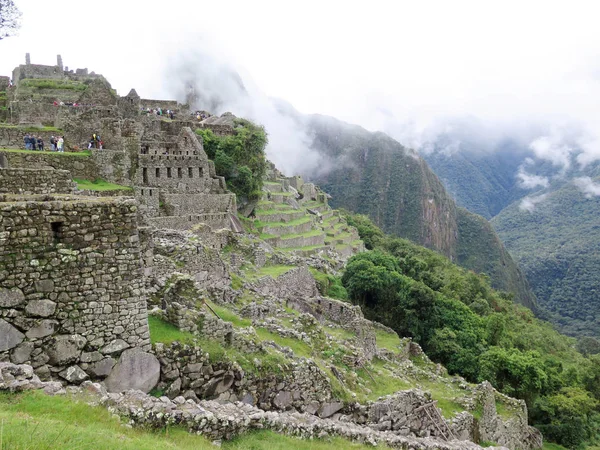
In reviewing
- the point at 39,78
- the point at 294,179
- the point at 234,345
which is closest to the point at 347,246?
the point at 294,179

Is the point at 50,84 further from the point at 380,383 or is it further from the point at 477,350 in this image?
the point at 477,350

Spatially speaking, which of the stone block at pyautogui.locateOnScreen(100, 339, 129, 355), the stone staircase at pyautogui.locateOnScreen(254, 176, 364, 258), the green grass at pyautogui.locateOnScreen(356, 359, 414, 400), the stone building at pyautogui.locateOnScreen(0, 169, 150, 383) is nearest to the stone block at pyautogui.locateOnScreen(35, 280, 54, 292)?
the stone building at pyautogui.locateOnScreen(0, 169, 150, 383)

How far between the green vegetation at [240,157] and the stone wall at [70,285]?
2544cm

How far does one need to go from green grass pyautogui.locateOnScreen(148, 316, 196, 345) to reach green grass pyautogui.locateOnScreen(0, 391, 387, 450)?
77.8 inches

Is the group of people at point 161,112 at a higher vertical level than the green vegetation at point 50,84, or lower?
lower

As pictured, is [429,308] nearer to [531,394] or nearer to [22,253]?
[531,394]

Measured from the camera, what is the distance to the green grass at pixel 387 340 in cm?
2545

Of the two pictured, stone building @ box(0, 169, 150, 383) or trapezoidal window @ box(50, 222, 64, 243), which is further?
trapezoidal window @ box(50, 222, 64, 243)

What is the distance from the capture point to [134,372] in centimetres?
742

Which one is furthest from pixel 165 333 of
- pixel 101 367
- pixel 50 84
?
pixel 50 84

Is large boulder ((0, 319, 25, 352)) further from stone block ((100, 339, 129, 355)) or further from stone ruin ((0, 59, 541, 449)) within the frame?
stone block ((100, 339, 129, 355))

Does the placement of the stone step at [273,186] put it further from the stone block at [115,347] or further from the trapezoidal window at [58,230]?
the trapezoidal window at [58,230]

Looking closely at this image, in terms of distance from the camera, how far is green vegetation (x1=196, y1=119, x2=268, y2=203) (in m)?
32.8

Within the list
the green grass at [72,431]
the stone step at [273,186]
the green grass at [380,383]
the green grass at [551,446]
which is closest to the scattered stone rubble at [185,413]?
the green grass at [72,431]
